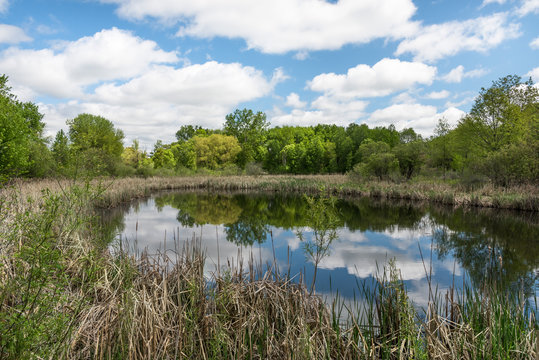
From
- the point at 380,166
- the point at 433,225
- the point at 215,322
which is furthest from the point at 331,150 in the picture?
the point at 215,322

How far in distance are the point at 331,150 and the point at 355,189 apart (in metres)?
32.5

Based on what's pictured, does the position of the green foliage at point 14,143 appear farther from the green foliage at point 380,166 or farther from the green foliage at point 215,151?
the green foliage at point 215,151

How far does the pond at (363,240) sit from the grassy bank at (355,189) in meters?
1.07

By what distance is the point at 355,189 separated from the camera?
2552 centimetres

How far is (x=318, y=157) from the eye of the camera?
5794 cm

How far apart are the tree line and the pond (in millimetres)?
3731

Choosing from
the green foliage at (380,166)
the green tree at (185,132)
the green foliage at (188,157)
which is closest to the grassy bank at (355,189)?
the green foliage at (380,166)

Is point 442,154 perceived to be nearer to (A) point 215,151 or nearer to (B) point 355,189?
(B) point 355,189

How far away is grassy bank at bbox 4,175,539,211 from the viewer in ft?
53.1

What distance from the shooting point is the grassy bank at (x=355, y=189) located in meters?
16.2

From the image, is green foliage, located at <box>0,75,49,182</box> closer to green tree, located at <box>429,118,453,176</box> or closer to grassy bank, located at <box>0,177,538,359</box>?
grassy bank, located at <box>0,177,538,359</box>

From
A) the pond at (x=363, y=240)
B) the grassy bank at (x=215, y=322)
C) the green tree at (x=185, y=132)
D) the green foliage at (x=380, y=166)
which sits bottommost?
the pond at (x=363, y=240)

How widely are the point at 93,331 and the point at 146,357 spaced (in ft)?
2.62

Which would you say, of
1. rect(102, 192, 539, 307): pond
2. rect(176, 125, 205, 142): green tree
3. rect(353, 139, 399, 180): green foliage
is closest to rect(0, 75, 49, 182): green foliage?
rect(102, 192, 539, 307): pond
